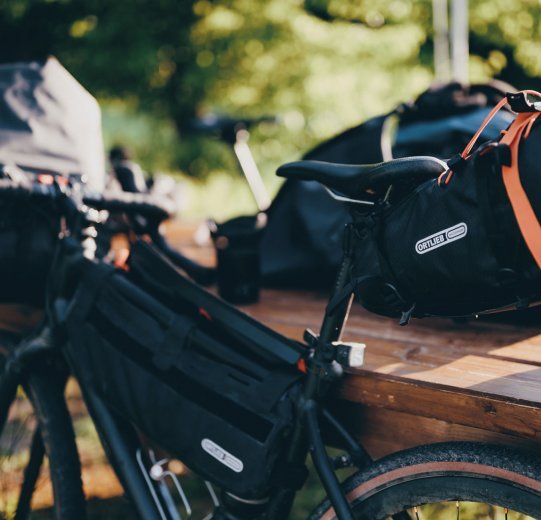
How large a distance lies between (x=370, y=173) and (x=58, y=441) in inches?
42.4

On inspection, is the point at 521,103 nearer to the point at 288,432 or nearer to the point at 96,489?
the point at 288,432

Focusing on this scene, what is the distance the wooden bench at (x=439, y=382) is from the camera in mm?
1240

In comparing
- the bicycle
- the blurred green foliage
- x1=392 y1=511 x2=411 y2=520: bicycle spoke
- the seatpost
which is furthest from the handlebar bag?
the blurred green foliage

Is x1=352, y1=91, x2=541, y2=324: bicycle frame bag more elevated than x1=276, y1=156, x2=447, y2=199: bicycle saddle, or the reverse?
x1=276, y1=156, x2=447, y2=199: bicycle saddle

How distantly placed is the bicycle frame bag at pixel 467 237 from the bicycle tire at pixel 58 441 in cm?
94

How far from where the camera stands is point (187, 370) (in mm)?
1430

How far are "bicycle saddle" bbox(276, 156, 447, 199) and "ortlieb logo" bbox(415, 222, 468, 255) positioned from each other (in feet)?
0.38

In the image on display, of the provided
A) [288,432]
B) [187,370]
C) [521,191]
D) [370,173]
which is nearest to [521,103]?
[521,191]

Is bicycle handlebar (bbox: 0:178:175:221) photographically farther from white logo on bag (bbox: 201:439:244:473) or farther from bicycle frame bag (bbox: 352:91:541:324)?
bicycle frame bag (bbox: 352:91:541:324)

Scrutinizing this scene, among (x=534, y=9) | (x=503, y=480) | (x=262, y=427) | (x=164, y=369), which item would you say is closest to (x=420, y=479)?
(x=503, y=480)

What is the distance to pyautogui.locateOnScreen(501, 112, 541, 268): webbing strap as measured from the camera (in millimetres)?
912

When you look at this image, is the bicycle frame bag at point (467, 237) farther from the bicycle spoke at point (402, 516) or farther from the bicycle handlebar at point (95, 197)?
the bicycle handlebar at point (95, 197)

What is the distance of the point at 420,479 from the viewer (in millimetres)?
1169

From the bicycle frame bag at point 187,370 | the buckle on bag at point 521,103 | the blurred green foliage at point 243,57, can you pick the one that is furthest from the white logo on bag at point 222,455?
the blurred green foliage at point 243,57
